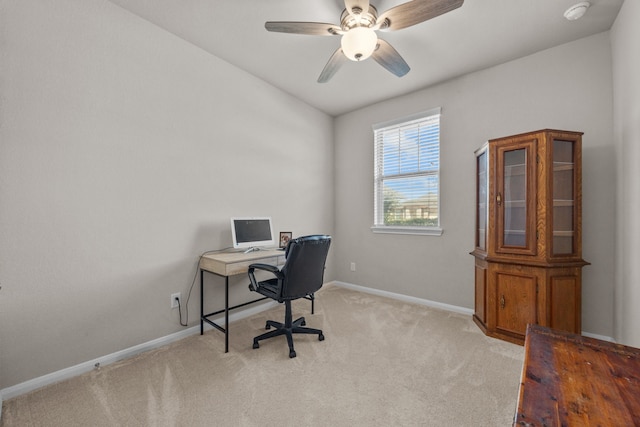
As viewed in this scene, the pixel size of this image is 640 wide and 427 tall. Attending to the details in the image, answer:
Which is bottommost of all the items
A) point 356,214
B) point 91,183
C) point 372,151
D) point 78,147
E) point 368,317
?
point 368,317

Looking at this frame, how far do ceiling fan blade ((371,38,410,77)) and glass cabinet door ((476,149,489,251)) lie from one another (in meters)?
1.17

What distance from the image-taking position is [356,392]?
1.69m

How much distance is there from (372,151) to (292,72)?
5.06 feet

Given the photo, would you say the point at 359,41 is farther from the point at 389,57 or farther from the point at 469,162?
the point at 469,162

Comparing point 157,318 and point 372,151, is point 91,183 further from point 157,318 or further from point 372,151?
point 372,151

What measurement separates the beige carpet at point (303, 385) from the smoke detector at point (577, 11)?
2.66 meters

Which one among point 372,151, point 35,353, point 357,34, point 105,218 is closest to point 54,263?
point 105,218

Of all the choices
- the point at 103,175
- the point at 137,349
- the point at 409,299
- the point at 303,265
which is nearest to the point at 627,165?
the point at 409,299

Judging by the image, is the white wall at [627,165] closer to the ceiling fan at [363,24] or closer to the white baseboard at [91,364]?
the ceiling fan at [363,24]

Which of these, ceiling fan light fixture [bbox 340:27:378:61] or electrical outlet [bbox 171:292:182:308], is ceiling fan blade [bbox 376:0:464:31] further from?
electrical outlet [bbox 171:292:182:308]

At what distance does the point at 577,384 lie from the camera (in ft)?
2.63

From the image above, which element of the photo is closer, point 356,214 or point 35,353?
point 35,353

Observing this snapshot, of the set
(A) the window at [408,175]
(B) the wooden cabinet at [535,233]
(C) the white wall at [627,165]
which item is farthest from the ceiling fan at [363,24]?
(A) the window at [408,175]

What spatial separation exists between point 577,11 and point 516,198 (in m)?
1.44
